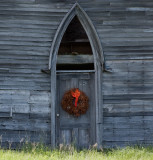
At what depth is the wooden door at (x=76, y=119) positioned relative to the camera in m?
9.07

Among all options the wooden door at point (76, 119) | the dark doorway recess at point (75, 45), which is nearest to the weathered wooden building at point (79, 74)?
the wooden door at point (76, 119)

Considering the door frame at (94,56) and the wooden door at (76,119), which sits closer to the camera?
the door frame at (94,56)

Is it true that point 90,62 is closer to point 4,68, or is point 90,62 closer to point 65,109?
point 65,109

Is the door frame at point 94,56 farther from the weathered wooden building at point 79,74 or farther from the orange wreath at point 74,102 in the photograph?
the orange wreath at point 74,102

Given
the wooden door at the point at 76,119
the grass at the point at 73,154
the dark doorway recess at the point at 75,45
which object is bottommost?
the grass at the point at 73,154

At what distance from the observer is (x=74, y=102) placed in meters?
8.98

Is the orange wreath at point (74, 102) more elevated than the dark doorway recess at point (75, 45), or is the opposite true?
the dark doorway recess at point (75, 45)

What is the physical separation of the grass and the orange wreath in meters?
1.15

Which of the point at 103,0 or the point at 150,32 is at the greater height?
the point at 103,0

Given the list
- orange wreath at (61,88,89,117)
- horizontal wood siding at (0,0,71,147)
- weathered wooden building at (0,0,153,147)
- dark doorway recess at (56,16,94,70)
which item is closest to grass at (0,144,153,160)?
weathered wooden building at (0,0,153,147)

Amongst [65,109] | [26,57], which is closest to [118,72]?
[65,109]

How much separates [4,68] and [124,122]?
3375 millimetres

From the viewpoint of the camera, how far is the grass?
717cm

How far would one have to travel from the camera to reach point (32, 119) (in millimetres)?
8828
